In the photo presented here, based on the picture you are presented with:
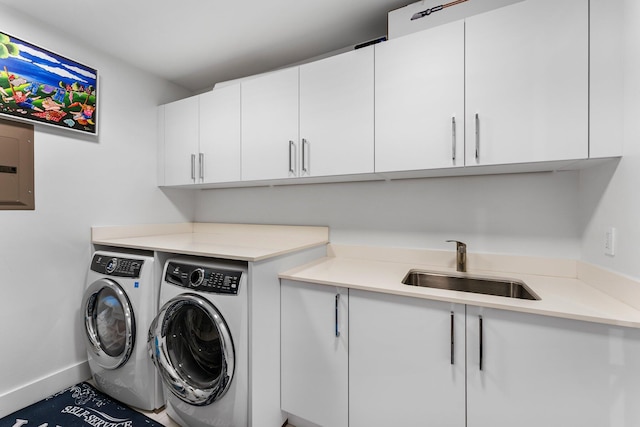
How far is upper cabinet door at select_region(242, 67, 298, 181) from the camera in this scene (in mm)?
1867

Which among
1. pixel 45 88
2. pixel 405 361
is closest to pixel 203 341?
pixel 405 361

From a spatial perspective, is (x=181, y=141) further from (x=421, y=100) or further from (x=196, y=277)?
(x=421, y=100)

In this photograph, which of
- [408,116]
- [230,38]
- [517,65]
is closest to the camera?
[517,65]

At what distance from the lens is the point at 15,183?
1.71m

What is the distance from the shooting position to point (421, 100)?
1.48 m

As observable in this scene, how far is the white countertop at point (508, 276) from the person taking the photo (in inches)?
41.0

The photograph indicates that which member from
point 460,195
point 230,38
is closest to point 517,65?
point 460,195

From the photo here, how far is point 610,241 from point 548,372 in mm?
659

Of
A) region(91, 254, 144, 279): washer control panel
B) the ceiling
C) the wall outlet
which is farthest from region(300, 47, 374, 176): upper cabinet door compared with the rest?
region(91, 254, 144, 279): washer control panel

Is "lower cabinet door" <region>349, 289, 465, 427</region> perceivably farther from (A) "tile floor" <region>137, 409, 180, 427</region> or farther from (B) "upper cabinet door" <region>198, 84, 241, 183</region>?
(B) "upper cabinet door" <region>198, 84, 241, 183</region>

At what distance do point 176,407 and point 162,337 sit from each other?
0.43m

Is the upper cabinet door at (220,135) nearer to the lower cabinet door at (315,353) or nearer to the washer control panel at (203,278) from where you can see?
the washer control panel at (203,278)

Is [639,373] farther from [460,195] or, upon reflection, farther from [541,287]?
[460,195]

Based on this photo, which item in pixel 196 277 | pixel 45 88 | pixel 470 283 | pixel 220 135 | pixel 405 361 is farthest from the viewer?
pixel 220 135
